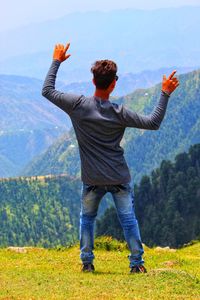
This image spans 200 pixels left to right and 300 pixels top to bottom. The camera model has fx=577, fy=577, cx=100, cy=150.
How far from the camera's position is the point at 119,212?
547 inches

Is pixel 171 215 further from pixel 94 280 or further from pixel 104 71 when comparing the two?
pixel 104 71

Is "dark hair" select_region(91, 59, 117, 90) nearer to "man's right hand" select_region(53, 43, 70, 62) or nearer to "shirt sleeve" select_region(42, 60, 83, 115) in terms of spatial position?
"shirt sleeve" select_region(42, 60, 83, 115)

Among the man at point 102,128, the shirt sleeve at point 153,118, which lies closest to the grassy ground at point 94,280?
the man at point 102,128

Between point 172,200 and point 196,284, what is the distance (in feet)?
578

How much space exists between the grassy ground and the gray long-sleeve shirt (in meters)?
2.38

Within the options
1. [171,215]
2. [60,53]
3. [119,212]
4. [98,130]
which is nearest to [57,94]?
[60,53]

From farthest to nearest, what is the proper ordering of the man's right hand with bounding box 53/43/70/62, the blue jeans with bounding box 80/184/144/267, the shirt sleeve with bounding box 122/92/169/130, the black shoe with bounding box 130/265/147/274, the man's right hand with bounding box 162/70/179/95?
the black shoe with bounding box 130/265/147/274, the blue jeans with bounding box 80/184/144/267, the man's right hand with bounding box 53/43/70/62, the man's right hand with bounding box 162/70/179/95, the shirt sleeve with bounding box 122/92/169/130

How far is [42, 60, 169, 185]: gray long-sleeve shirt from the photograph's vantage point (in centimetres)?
1338

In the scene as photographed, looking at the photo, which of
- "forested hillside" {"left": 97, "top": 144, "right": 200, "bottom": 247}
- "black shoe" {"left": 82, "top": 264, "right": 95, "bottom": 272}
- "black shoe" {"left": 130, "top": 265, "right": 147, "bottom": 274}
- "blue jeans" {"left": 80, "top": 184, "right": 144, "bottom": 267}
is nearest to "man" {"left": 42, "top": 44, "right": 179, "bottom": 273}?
"blue jeans" {"left": 80, "top": 184, "right": 144, "bottom": 267}

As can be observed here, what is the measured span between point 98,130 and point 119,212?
2.07m

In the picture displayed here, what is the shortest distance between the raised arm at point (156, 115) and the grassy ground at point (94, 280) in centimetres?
356

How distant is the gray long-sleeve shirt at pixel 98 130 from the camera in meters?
13.4

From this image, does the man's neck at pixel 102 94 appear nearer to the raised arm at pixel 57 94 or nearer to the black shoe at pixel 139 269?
the raised arm at pixel 57 94

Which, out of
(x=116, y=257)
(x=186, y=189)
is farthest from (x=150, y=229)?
(x=116, y=257)
